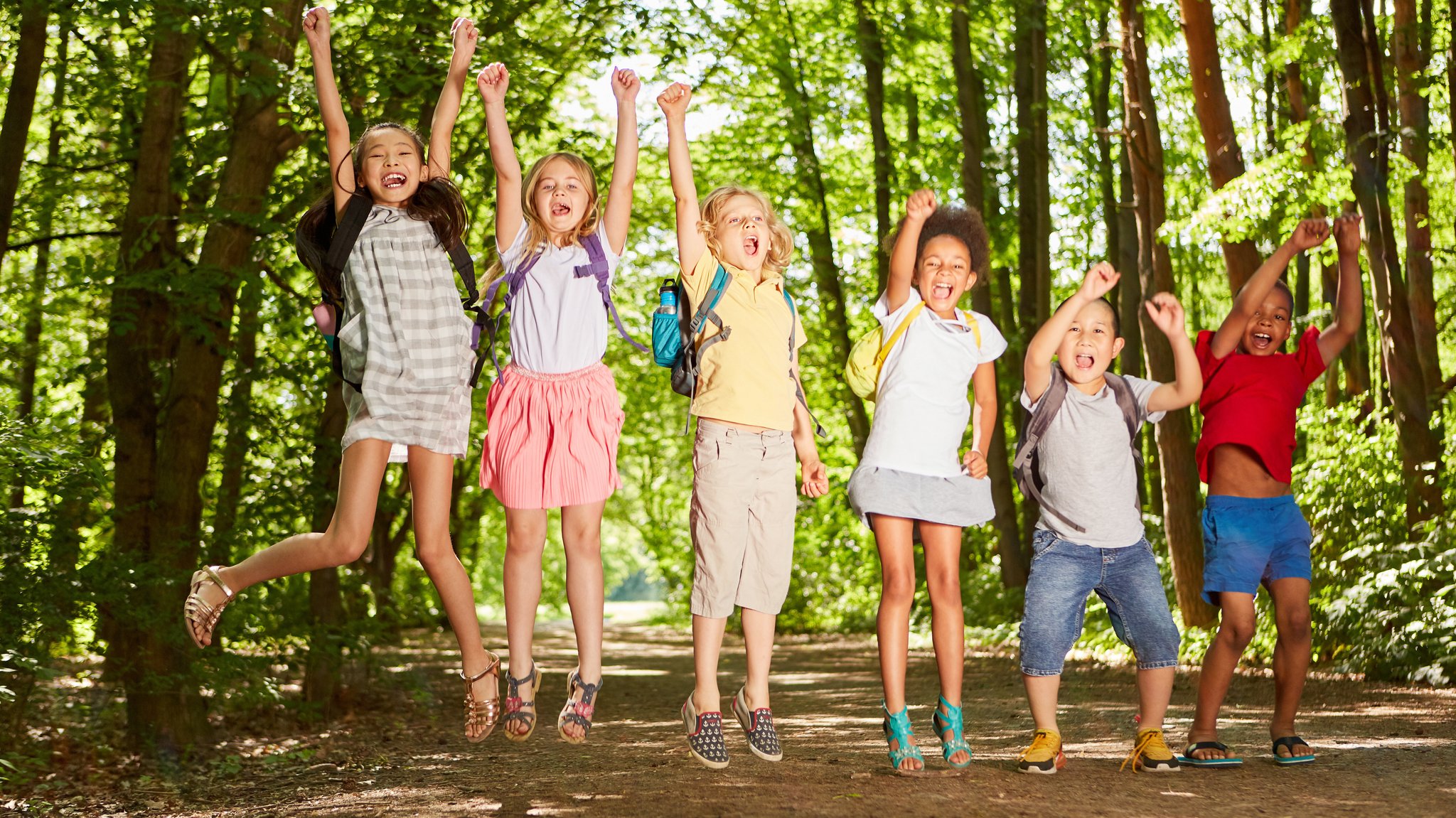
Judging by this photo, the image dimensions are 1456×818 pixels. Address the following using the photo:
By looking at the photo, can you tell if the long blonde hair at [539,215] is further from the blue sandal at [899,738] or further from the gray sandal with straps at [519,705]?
the blue sandal at [899,738]

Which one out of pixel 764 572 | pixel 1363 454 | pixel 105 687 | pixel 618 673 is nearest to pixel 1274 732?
pixel 764 572

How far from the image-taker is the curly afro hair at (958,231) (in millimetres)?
5844

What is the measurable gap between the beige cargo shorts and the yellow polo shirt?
0.08m

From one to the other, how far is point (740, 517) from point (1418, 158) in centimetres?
1152

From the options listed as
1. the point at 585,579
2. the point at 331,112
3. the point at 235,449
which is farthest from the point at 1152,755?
the point at 235,449

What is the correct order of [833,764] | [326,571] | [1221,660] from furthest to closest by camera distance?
[326,571] → [833,764] → [1221,660]

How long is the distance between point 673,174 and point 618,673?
12.3m

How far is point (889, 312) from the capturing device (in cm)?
571

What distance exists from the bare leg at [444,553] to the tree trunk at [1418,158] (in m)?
9.29

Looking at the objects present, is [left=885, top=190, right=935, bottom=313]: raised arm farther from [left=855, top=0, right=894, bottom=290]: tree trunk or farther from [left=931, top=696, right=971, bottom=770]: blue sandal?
[left=855, top=0, right=894, bottom=290]: tree trunk

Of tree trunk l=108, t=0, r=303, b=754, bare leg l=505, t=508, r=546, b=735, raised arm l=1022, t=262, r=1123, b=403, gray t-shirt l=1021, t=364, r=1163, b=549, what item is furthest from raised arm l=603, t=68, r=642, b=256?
tree trunk l=108, t=0, r=303, b=754

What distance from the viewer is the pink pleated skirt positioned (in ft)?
17.7

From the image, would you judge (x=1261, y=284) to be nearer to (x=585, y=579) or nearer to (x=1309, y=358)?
(x=1309, y=358)

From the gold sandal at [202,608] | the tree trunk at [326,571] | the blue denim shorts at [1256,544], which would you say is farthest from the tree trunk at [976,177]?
Answer: the gold sandal at [202,608]
